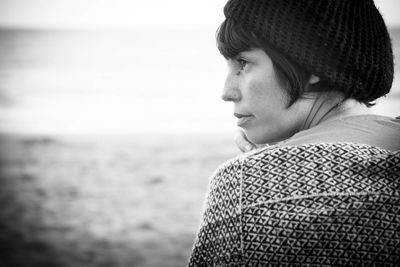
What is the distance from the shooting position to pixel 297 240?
1.17 m

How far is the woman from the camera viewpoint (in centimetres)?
117

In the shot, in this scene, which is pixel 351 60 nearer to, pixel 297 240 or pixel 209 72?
pixel 297 240

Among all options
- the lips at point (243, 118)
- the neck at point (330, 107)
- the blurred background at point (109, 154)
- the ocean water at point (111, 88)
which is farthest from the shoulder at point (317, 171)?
the ocean water at point (111, 88)

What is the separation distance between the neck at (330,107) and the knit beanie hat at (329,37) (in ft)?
0.10

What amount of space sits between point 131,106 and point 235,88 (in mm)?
15481

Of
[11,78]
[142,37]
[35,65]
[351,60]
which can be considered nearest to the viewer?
[351,60]

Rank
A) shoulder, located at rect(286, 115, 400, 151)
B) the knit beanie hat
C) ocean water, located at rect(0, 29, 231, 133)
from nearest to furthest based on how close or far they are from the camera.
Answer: shoulder, located at rect(286, 115, 400, 151) < the knit beanie hat < ocean water, located at rect(0, 29, 231, 133)

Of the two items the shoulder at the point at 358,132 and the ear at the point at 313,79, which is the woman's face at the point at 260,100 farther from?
the shoulder at the point at 358,132

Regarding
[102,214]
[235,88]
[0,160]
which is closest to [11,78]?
[0,160]

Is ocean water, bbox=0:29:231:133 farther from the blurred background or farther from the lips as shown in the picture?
the lips

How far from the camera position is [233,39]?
5.20 ft

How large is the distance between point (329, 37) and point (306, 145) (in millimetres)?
451

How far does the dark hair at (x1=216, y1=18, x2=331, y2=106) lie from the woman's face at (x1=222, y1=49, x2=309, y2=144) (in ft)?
0.06

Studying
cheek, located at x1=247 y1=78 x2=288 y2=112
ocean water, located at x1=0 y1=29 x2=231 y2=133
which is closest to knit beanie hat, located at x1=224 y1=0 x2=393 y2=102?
cheek, located at x1=247 y1=78 x2=288 y2=112
